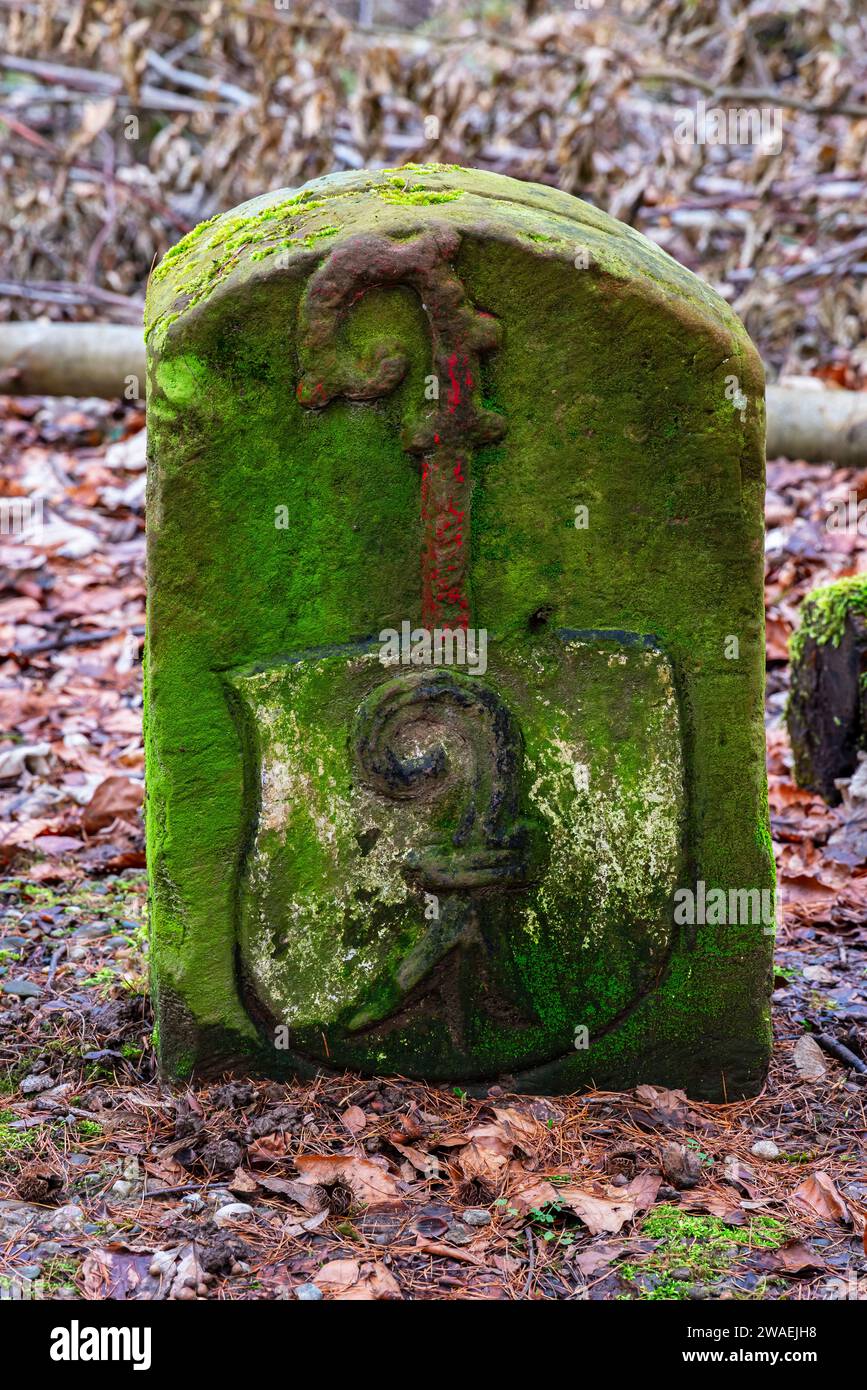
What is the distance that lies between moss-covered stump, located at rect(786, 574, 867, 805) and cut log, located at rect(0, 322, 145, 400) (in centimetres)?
398

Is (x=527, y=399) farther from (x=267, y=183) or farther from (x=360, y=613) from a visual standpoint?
(x=267, y=183)

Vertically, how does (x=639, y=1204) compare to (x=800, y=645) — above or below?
below

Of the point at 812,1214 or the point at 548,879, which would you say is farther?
the point at 548,879

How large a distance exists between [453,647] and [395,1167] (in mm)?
959

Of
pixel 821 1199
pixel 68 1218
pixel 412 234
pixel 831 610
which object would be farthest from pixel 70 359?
pixel 821 1199

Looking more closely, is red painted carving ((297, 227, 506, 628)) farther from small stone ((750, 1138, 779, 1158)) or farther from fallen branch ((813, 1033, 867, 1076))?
fallen branch ((813, 1033, 867, 1076))

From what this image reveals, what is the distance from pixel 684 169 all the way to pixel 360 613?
543 centimetres

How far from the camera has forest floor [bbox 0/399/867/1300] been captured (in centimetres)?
211

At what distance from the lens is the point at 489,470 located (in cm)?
248

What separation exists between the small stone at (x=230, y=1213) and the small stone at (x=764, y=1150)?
950mm

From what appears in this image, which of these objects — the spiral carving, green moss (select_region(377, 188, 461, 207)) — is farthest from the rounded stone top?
the spiral carving

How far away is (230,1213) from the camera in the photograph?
87.7 inches

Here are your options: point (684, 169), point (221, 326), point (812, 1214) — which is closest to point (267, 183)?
point (684, 169)

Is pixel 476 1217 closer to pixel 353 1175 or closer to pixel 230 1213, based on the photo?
pixel 353 1175
